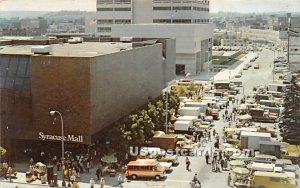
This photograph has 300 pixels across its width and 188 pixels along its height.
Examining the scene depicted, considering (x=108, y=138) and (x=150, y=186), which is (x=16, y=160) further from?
(x=150, y=186)

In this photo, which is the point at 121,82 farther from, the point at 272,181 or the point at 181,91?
the point at 181,91

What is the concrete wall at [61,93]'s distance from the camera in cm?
3388

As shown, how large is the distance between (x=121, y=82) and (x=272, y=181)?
15489 millimetres

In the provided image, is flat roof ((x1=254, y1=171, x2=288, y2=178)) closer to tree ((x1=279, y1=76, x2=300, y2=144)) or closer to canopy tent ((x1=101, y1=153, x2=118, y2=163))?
canopy tent ((x1=101, y1=153, x2=118, y2=163))

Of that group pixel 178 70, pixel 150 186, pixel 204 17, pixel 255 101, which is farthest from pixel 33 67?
pixel 204 17

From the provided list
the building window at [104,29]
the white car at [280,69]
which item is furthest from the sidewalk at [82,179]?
the building window at [104,29]

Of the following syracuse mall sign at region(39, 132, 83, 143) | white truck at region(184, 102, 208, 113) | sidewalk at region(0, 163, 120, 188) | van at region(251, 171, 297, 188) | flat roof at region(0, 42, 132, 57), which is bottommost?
sidewalk at region(0, 163, 120, 188)

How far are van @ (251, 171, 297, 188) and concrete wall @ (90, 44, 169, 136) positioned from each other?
11.3 m

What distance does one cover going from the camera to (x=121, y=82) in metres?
40.8

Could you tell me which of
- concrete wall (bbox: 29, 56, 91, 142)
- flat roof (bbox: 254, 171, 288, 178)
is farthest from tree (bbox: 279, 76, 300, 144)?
concrete wall (bbox: 29, 56, 91, 142)

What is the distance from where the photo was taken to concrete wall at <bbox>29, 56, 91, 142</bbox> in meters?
33.9

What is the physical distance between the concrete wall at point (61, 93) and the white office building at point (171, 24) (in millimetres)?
61854

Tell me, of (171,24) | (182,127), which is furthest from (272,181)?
(171,24)

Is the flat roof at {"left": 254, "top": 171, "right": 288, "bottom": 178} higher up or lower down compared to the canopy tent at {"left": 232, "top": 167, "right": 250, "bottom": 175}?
higher up
